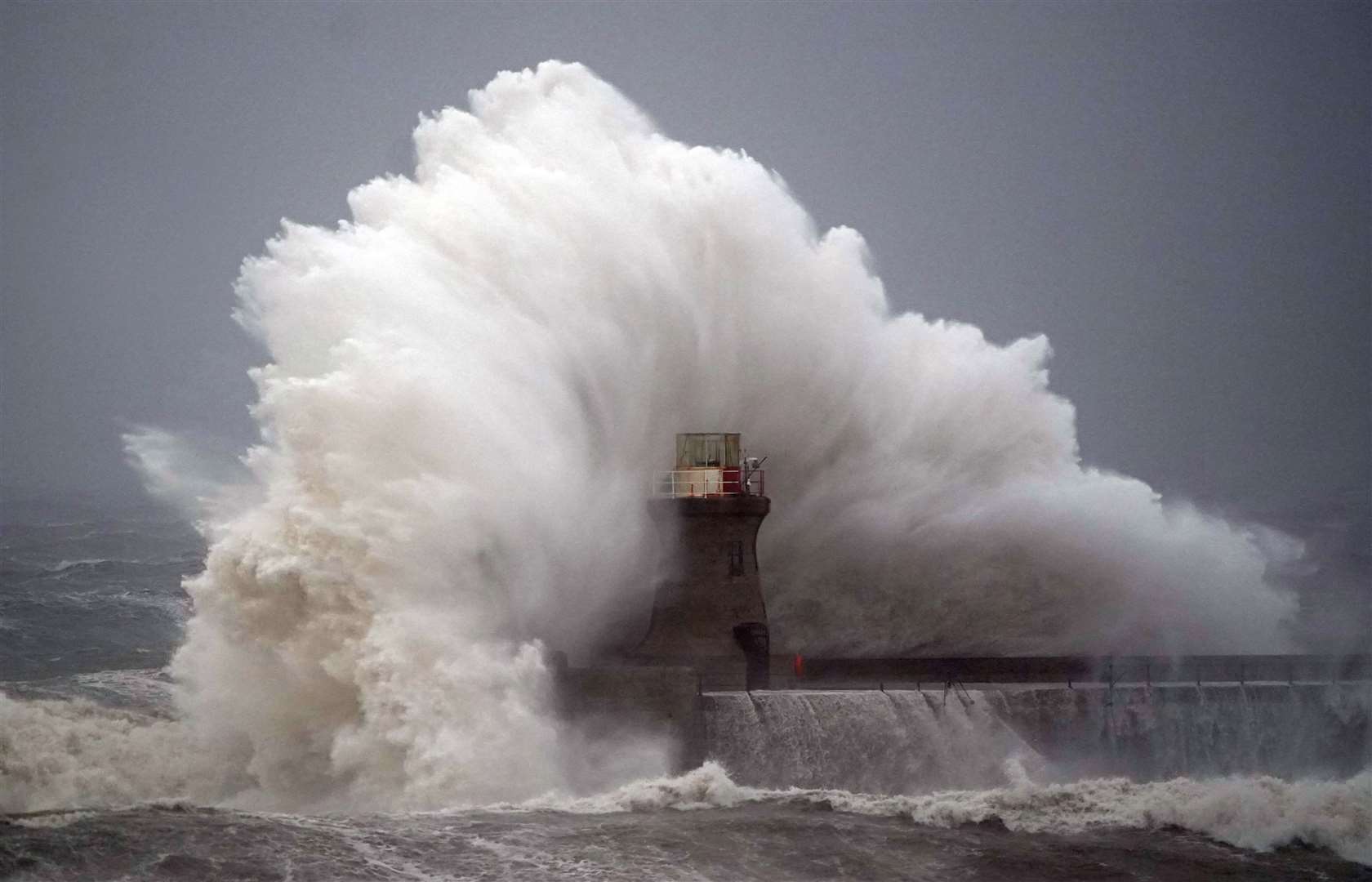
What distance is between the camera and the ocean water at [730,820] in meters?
16.5

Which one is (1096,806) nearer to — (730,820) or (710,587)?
(730,820)

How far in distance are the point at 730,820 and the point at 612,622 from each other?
18.1ft

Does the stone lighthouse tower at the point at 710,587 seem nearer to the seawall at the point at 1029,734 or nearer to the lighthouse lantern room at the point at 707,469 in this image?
the lighthouse lantern room at the point at 707,469

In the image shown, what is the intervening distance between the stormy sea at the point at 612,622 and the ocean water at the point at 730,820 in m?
0.06

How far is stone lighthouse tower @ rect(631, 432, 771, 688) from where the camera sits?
22.9 meters

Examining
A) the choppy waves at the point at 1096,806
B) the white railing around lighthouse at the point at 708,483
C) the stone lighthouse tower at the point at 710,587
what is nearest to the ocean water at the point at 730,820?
the choppy waves at the point at 1096,806

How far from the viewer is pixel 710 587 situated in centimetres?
2327

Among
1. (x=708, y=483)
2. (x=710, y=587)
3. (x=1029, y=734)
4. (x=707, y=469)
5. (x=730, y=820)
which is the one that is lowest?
(x=730, y=820)

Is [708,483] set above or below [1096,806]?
above

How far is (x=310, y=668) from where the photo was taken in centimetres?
2014

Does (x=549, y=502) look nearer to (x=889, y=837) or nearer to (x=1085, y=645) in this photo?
(x=889, y=837)

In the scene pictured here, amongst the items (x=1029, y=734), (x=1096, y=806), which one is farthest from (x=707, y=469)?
(x=1096, y=806)

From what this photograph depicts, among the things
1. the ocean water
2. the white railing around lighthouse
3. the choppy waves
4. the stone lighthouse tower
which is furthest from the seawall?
the white railing around lighthouse

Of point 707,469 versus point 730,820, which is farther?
point 707,469
